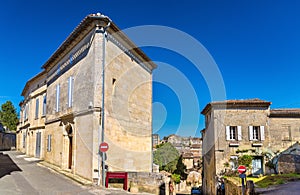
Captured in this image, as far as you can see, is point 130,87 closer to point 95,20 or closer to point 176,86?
point 176,86

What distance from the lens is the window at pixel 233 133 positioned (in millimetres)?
18281

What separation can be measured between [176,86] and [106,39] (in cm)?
493

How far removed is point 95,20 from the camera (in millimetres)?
11539

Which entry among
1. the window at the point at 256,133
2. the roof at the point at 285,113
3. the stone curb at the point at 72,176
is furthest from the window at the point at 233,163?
the stone curb at the point at 72,176

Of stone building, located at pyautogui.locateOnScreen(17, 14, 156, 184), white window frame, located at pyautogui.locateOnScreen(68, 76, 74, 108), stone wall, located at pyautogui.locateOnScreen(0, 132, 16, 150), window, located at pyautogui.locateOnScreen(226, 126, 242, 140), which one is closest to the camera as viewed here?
stone building, located at pyautogui.locateOnScreen(17, 14, 156, 184)

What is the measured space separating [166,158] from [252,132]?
2013cm

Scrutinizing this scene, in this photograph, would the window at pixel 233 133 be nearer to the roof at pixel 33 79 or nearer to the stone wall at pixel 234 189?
the stone wall at pixel 234 189

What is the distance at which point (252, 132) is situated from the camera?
1816 centimetres

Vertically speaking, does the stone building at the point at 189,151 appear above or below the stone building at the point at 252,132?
below

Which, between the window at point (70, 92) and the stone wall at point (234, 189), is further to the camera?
the window at point (70, 92)

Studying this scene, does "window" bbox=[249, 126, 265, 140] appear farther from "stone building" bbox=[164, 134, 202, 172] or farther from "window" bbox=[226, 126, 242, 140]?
"stone building" bbox=[164, 134, 202, 172]

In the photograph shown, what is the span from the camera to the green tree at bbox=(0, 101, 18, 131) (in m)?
37.5

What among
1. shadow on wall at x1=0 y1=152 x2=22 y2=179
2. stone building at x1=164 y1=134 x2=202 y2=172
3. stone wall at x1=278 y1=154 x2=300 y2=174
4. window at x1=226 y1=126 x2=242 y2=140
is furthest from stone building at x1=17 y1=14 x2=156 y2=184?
stone building at x1=164 y1=134 x2=202 y2=172

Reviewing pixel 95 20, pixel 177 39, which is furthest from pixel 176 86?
pixel 95 20
